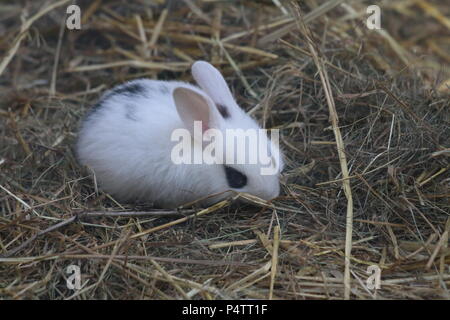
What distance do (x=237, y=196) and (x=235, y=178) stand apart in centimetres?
13

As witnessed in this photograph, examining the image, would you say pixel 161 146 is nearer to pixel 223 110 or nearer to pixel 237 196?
pixel 223 110

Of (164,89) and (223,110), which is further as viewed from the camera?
(164,89)

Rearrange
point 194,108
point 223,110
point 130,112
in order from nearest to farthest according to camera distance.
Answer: point 194,108, point 223,110, point 130,112

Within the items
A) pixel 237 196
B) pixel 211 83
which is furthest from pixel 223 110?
pixel 237 196

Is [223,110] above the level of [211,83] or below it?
below

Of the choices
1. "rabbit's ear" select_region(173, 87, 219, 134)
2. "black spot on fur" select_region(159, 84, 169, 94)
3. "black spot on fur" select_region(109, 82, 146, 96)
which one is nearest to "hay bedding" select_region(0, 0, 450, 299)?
"rabbit's ear" select_region(173, 87, 219, 134)

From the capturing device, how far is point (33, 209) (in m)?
4.05

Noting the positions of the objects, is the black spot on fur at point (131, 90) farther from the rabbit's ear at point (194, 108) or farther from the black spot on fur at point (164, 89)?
the rabbit's ear at point (194, 108)

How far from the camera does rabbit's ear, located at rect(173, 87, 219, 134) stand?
3873 millimetres

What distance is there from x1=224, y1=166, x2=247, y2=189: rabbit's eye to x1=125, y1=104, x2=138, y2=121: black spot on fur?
83 cm

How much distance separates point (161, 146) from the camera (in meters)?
4.24

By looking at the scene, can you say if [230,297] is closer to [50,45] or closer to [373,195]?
[373,195]

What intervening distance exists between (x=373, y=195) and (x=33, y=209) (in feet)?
7.78
